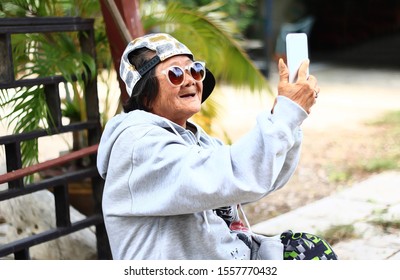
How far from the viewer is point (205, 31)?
514 centimetres

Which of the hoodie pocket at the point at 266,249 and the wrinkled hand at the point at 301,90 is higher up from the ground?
the wrinkled hand at the point at 301,90

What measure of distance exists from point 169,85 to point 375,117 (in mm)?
7371

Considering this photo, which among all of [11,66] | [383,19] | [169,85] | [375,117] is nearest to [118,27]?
[11,66]

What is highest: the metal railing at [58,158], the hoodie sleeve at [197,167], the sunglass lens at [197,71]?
the sunglass lens at [197,71]

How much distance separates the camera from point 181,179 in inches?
87.3

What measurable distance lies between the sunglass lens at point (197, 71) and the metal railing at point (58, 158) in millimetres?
1396

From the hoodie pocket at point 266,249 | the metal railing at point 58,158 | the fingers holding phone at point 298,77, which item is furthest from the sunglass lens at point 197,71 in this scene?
the metal railing at point 58,158

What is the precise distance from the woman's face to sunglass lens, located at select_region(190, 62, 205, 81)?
16mm

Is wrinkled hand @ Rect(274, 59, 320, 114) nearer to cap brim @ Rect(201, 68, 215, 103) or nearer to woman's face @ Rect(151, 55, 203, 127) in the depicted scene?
woman's face @ Rect(151, 55, 203, 127)

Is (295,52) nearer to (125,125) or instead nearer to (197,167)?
(197,167)

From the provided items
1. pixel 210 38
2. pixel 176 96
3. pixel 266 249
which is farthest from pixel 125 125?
pixel 210 38

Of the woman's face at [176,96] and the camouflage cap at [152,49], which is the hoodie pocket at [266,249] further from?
the camouflage cap at [152,49]

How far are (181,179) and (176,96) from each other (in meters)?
0.39

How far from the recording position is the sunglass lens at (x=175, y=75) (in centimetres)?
246
